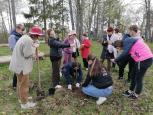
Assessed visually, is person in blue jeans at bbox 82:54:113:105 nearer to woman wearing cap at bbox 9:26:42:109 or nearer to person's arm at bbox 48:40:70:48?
person's arm at bbox 48:40:70:48

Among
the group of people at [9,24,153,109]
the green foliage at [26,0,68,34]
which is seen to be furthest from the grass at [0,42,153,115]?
the green foliage at [26,0,68,34]

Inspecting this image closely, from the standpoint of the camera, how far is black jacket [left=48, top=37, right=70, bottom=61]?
7.79 meters

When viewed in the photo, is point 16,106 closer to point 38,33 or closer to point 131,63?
point 38,33

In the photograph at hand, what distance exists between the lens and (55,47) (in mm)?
7953

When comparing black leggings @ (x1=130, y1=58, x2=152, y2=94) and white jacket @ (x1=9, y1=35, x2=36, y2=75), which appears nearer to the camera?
white jacket @ (x1=9, y1=35, x2=36, y2=75)

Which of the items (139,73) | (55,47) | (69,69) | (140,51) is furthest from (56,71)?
(140,51)

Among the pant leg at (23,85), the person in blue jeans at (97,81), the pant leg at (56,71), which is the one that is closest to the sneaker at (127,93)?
the person in blue jeans at (97,81)

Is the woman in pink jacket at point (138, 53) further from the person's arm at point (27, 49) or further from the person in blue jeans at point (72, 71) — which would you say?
the person's arm at point (27, 49)

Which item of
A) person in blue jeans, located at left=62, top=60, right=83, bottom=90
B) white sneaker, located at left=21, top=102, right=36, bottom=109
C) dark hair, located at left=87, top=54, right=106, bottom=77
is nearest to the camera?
white sneaker, located at left=21, top=102, right=36, bottom=109

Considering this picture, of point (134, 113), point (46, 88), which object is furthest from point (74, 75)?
point (134, 113)

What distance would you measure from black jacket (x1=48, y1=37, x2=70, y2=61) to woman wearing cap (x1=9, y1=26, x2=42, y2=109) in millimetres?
1060

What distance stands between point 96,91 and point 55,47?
1638 millimetres

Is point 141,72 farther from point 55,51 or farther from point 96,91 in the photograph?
point 55,51

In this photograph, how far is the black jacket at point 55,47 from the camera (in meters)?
7.79
